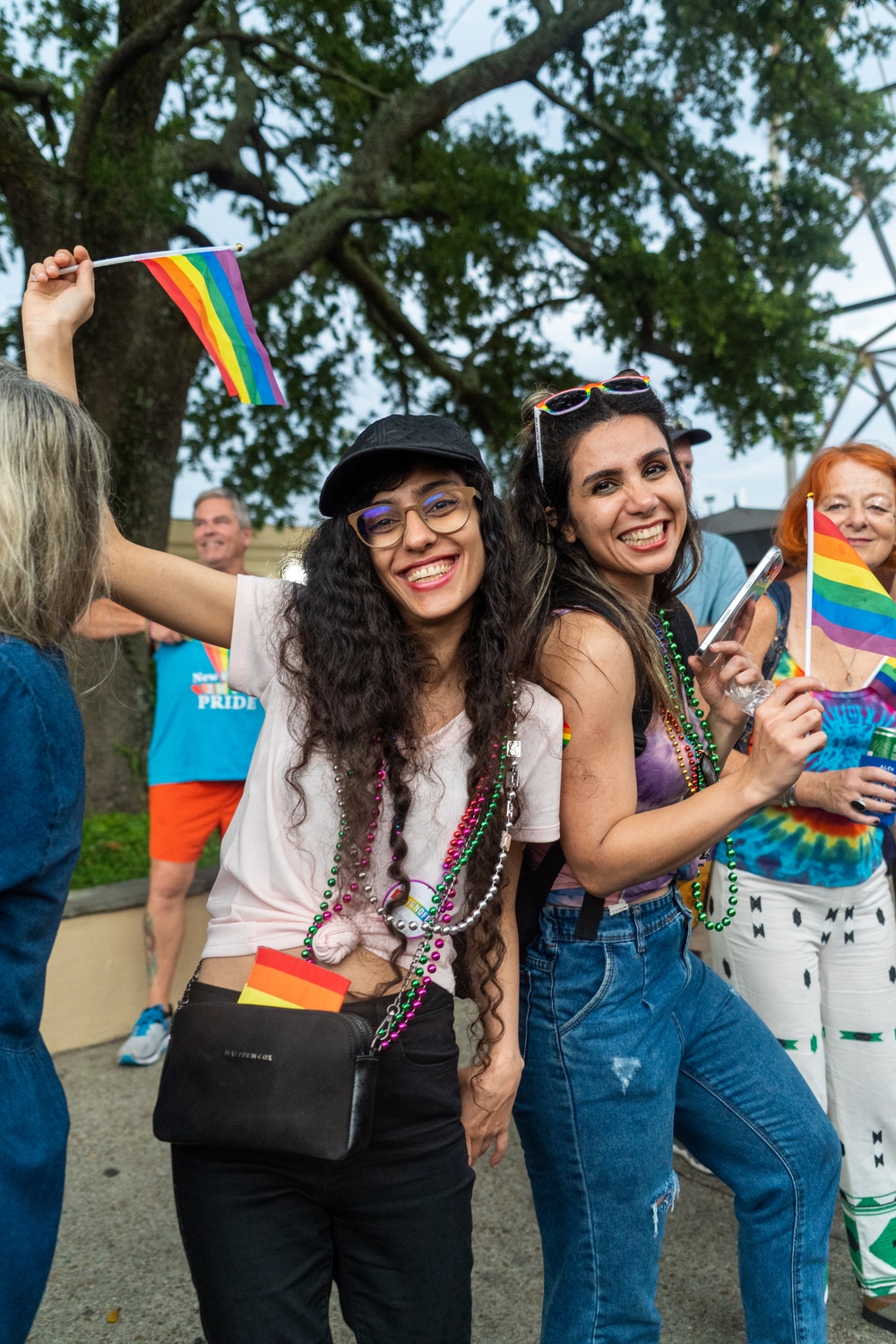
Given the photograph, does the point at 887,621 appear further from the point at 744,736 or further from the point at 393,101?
the point at 393,101

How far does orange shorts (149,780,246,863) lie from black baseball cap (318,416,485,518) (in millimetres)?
3146

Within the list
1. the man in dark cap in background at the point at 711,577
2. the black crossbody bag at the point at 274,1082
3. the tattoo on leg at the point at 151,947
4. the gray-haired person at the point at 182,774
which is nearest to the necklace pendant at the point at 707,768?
the black crossbody bag at the point at 274,1082

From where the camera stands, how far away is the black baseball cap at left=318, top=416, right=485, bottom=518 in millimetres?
1714

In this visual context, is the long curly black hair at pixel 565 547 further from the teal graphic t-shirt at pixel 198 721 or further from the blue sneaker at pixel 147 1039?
the blue sneaker at pixel 147 1039

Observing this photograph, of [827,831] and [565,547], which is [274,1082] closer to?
[565,547]

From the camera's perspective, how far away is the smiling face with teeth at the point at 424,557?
1.79m

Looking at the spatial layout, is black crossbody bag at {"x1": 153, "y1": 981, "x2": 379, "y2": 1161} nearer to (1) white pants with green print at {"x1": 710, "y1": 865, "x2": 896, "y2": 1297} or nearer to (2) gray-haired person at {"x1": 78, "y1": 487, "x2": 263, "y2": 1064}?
(1) white pants with green print at {"x1": 710, "y1": 865, "x2": 896, "y2": 1297}

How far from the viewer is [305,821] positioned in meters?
1.68

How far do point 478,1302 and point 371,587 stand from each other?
211 cm

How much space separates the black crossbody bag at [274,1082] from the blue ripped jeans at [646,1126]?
1.51 ft

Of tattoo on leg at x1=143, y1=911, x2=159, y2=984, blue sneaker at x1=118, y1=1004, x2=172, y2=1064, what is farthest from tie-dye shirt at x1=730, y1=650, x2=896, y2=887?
tattoo on leg at x1=143, y1=911, x2=159, y2=984

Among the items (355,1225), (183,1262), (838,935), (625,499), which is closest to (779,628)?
(838,935)

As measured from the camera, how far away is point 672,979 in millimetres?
2002

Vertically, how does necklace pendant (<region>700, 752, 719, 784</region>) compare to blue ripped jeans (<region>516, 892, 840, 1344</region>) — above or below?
above
